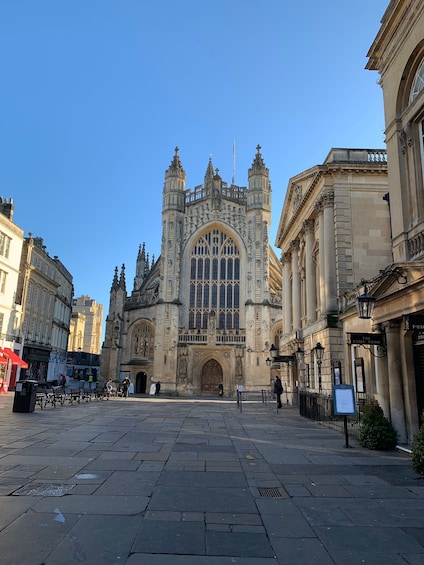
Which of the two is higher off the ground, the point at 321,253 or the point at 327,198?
the point at 327,198

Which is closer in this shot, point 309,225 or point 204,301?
point 309,225

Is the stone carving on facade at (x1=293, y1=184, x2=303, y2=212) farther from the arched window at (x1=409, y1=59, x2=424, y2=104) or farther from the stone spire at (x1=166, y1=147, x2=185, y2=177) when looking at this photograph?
the stone spire at (x1=166, y1=147, x2=185, y2=177)

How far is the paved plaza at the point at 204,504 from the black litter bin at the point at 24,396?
6676 millimetres

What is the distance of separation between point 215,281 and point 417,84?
34.3m

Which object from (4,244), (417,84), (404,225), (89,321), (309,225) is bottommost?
(404,225)

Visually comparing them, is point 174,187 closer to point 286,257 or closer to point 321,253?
point 286,257

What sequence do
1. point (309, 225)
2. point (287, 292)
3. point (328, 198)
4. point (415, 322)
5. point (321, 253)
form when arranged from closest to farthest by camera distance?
point (415, 322) → point (328, 198) → point (321, 253) → point (309, 225) → point (287, 292)

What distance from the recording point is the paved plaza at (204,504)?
4.12 metres

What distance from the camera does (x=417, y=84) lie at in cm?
1154

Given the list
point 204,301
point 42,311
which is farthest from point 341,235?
point 42,311

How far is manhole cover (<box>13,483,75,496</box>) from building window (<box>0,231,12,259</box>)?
98.7ft

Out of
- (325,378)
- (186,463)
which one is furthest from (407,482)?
(325,378)

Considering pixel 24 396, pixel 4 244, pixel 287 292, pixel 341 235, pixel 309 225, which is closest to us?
pixel 24 396

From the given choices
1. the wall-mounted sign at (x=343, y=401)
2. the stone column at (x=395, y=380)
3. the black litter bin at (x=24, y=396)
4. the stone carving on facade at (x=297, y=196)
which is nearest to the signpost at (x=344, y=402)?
the wall-mounted sign at (x=343, y=401)
